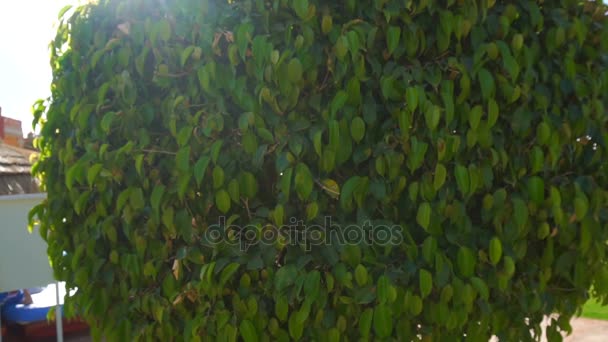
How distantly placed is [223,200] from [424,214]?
2.36ft

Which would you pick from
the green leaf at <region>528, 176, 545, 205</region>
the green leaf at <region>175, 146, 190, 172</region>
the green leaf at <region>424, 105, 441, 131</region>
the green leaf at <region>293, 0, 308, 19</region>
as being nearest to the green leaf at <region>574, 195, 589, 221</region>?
the green leaf at <region>528, 176, 545, 205</region>

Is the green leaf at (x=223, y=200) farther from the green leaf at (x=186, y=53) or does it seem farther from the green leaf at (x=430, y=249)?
the green leaf at (x=430, y=249)

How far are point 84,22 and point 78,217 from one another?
0.83 metres

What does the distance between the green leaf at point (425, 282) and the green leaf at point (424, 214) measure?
16cm

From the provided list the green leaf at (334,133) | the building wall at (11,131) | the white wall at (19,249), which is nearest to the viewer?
the green leaf at (334,133)

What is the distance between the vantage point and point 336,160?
2043mm

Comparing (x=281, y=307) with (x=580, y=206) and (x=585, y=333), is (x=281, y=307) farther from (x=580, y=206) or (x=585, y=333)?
(x=585, y=333)

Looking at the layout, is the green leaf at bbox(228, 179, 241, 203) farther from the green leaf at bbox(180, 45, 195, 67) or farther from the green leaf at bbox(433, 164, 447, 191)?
the green leaf at bbox(433, 164, 447, 191)

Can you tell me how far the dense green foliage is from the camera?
6.72 ft

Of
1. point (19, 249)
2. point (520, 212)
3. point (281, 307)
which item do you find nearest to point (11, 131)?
point (19, 249)

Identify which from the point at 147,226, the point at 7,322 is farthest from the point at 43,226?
the point at 7,322

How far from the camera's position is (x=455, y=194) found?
2.13 m

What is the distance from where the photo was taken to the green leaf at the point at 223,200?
207 centimetres

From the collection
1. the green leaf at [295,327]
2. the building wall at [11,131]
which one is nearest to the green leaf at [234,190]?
the green leaf at [295,327]
